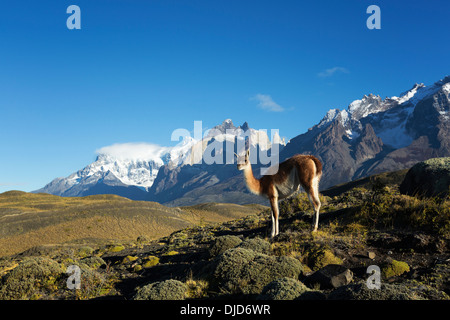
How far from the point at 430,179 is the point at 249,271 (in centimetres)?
1082

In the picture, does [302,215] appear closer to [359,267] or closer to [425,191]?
[425,191]

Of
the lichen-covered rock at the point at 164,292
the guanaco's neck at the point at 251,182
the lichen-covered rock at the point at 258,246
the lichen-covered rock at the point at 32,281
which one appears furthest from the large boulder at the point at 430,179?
the lichen-covered rock at the point at 32,281

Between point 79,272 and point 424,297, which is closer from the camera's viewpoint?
point 424,297

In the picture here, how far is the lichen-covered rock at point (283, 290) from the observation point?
280 inches

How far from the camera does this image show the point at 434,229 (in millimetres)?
11023

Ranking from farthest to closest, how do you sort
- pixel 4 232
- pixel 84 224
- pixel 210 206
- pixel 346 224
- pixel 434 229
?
pixel 210 206 < pixel 84 224 < pixel 4 232 < pixel 346 224 < pixel 434 229

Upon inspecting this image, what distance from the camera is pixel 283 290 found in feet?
23.9

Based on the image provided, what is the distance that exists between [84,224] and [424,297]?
56.5 meters

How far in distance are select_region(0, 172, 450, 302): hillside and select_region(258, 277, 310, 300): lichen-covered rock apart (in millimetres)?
25

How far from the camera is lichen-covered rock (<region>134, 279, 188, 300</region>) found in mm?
8484

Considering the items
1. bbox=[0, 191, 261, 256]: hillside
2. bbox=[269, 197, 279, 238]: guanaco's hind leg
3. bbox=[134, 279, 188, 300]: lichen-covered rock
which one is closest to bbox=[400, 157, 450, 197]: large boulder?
bbox=[269, 197, 279, 238]: guanaco's hind leg

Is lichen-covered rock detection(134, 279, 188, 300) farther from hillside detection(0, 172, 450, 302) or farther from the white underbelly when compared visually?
the white underbelly
